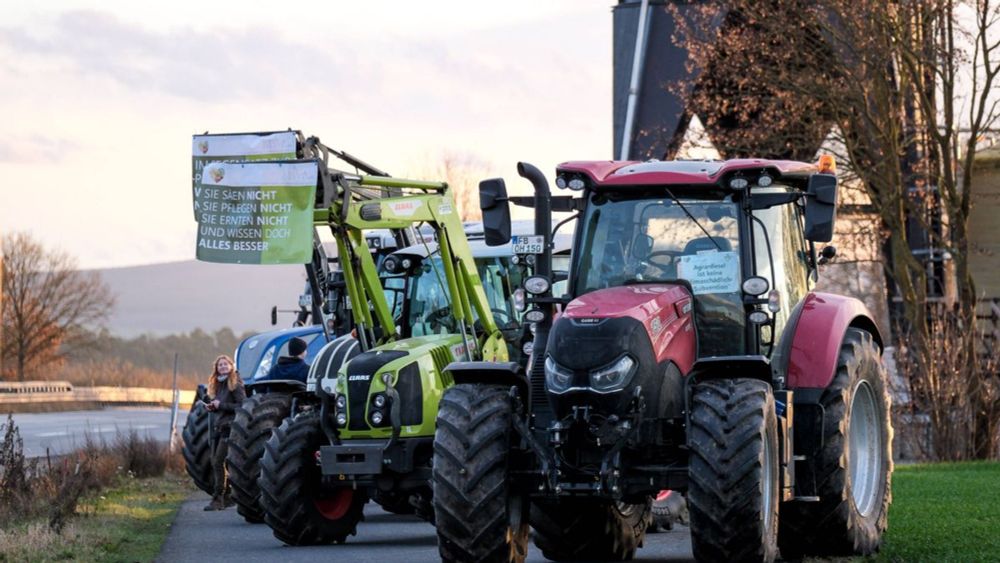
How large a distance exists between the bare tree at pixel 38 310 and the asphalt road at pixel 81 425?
21592 millimetres

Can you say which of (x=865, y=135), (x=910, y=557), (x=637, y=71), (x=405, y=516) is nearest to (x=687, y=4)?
(x=637, y=71)

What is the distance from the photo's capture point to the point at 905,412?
28.5 m

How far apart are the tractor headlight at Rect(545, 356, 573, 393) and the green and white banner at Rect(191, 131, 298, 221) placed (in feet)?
20.0

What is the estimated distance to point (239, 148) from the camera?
1811cm

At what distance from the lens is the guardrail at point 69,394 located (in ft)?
188

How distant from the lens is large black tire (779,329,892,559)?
520 inches

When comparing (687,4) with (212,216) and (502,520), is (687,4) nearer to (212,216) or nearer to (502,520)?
(212,216)

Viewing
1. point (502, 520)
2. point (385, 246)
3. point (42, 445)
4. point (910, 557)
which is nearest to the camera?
point (502, 520)

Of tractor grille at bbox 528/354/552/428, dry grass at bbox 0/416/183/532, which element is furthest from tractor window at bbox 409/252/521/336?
tractor grille at bbox 528/354/552/428

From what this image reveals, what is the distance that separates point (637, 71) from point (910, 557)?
22324 millimetres

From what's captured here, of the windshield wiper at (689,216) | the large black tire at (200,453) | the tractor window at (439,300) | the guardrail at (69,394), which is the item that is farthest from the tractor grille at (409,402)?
the guardrail at (69,394)

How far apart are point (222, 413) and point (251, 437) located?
12.1 feet

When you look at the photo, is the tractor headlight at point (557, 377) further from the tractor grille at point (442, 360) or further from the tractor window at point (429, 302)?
the tractor window at point (429, 302)

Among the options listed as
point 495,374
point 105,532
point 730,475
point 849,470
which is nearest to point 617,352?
point 495,374
